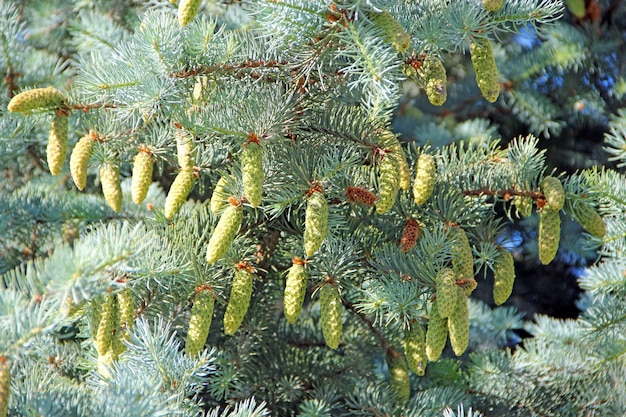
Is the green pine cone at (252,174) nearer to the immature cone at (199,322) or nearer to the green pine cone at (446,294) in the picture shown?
the immature cone at (199,322)

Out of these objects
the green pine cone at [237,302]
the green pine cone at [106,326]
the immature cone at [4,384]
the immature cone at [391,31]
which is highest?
the immature cone at [391,31]

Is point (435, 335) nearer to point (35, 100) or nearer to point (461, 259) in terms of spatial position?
point (461, 259)

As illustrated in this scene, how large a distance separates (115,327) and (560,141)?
4.60ft

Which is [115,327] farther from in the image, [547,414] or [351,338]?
[547,414]

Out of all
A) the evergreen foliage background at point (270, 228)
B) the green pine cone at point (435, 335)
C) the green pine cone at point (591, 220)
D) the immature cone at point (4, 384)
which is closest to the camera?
the immature cone at point (4, 384)

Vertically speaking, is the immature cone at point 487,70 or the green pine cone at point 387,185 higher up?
the immature cone at point 487,70

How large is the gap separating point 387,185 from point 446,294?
160 mm

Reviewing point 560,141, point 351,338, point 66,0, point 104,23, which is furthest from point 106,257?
point 560,141

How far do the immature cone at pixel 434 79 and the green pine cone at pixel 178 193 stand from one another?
36 cm

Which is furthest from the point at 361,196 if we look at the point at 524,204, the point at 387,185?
the point at 524,204

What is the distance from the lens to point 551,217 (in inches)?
38.8

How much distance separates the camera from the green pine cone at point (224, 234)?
0.87 metres

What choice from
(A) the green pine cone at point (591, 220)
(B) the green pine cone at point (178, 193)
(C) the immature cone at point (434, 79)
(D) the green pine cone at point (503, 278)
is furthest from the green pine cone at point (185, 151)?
(A) the green pine cone at point (591, 220)

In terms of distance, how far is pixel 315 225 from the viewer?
2.77 ft
